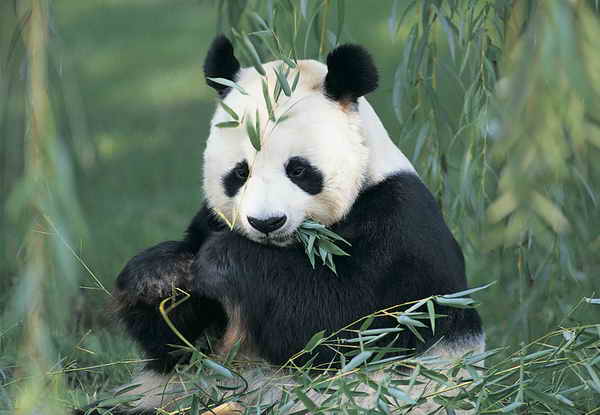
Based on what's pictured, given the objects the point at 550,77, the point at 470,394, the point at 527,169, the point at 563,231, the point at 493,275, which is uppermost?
the point at 550,77

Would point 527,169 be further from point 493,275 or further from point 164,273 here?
point 493,275

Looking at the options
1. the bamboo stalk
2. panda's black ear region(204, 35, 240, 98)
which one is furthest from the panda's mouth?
the bamboo stalk

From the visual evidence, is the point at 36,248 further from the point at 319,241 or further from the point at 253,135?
the point at 319,241

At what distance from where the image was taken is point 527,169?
1636 millimetres

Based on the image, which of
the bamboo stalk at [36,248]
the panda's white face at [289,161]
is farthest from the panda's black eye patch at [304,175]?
the bamboo stalk at [36,248]

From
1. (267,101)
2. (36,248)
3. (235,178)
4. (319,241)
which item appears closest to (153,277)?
(235,178)

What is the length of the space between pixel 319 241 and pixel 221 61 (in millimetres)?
638

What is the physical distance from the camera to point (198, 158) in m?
7.11

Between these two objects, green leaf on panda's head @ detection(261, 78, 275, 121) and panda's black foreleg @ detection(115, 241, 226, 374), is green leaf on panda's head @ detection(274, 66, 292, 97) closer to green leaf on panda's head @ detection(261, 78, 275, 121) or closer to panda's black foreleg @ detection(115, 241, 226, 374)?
green leaf on panda's head @ detection(261, 78, 275, 121)

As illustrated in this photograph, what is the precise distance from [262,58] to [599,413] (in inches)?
63.0

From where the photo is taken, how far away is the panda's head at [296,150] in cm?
263

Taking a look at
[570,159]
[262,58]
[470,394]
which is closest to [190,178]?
[262,58]

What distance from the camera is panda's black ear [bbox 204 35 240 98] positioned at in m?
2.89

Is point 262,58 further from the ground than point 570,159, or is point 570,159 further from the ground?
point 262,58
